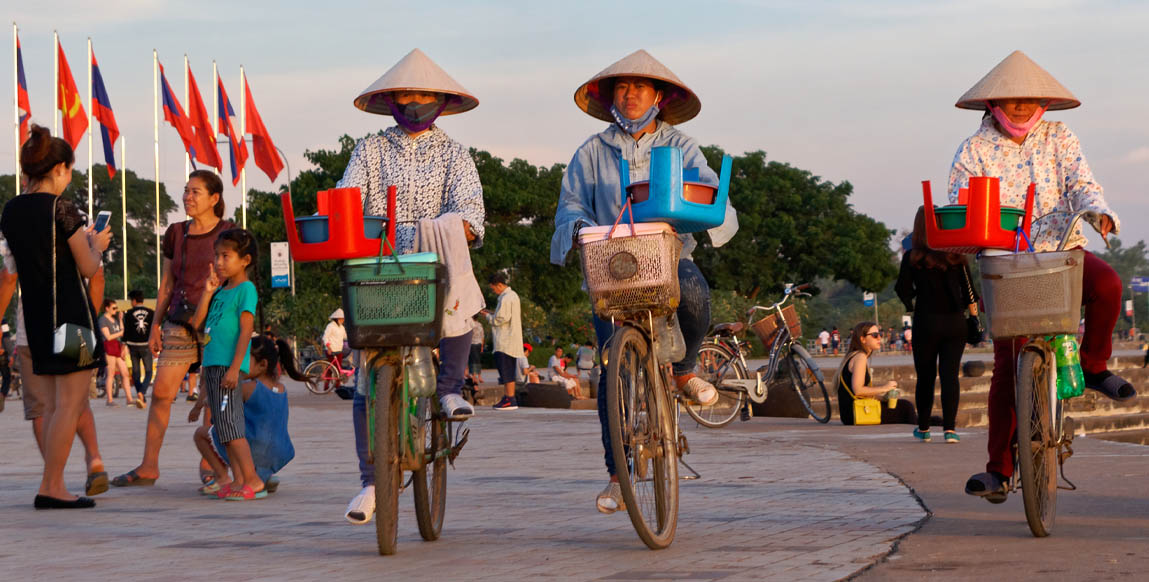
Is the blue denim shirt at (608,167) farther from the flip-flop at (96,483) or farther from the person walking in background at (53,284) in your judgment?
the flip-flop at (96,483)

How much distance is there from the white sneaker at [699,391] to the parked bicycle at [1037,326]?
1.28 metres

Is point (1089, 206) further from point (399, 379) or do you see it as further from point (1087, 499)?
point (399, 379)

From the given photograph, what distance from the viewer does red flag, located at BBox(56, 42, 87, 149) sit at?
44.9 m

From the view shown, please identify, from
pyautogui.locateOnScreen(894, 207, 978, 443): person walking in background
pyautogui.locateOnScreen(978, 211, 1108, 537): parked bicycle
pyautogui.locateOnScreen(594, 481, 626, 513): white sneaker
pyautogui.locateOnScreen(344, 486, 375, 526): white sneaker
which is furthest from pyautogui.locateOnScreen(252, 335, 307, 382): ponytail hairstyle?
pyautogui.locateOnScreen(894, 207, 978, 443): person walking in background

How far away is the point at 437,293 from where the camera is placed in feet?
18.9

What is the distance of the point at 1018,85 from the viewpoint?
6.65 m

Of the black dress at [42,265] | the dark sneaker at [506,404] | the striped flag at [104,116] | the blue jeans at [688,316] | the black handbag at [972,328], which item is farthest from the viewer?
the striped flag at [104,116]

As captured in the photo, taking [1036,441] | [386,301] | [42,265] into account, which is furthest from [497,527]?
[42,265]

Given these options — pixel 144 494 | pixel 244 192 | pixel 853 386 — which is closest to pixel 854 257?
pixel 244 192

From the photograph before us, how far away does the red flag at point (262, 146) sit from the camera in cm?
5144

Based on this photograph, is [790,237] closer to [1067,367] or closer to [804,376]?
[804,376]

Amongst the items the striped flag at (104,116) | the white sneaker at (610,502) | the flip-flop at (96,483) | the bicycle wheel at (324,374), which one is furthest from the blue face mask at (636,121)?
the striped flag at (104,116)

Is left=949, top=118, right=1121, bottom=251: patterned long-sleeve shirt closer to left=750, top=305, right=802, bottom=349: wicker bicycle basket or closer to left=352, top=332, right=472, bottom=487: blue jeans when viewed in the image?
left=352, top=332, right=472, bottom=487: blue jeans

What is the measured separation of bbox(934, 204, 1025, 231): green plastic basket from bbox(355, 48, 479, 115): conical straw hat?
2226 mm
